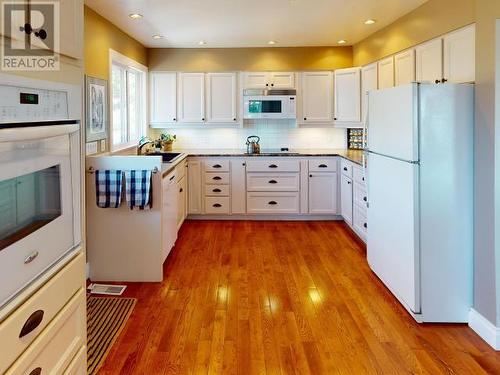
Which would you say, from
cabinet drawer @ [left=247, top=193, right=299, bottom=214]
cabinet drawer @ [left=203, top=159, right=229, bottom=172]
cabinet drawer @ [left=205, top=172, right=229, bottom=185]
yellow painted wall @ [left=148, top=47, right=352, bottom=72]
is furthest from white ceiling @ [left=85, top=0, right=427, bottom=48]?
cabinet drawer @ [left=247, top=193, right=299, bottom=214]

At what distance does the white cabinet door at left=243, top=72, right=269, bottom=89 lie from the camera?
6.05m

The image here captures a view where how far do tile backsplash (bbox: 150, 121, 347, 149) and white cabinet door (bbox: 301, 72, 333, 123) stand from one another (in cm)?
36

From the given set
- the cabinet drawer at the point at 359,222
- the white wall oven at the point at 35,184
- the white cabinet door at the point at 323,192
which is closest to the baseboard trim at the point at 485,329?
the cabinet drawer at the point at 359,222

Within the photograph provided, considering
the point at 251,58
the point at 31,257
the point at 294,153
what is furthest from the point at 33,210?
the point at 251,58

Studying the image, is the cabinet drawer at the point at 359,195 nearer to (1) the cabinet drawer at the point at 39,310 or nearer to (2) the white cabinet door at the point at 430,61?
(2) the white cabinet door at the point at 430,61

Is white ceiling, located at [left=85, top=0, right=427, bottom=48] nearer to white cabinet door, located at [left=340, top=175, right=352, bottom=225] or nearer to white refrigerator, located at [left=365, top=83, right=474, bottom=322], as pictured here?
white refrigerator, located at [left=365, top=83, right=474, bottom=322]

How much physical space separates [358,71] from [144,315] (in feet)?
13.8

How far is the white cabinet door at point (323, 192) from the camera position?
580 centimetres

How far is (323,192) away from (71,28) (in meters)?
4.75

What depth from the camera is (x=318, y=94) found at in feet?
19.9

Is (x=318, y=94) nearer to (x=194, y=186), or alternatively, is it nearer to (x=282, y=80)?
(x=282, y=80)

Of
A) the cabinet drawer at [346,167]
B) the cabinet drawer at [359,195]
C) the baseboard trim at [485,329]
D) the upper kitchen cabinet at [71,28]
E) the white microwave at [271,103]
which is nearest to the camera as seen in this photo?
the upper kitchen cabinet at [71,28]

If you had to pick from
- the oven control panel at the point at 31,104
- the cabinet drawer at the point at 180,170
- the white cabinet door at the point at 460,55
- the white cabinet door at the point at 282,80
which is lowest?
the cabinet drawer at the point at 180,170

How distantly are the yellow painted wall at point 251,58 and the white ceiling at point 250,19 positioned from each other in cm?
25
